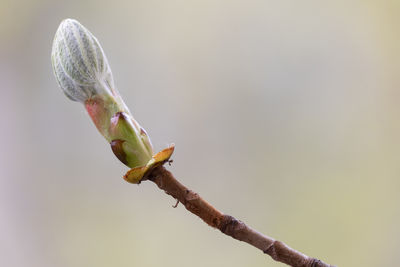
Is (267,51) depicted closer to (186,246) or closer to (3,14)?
(186,246)

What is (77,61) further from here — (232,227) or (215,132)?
(215,132)

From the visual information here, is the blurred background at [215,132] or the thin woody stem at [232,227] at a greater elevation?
the thin woody stem at [232,227]

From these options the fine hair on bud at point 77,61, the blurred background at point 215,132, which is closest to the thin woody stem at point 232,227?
the fine hair on bud at point 77,61

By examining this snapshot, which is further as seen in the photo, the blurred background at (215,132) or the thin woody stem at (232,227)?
the blurred background at (215,132)

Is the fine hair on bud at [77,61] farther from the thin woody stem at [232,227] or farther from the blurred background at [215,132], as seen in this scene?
the blurred background at [215,132]

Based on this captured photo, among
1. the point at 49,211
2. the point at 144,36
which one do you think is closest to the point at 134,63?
the point at 144,36

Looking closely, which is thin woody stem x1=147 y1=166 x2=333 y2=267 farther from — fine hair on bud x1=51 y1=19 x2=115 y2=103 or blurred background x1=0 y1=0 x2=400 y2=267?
blurred background x1=0 y1=0 x2=400 y2=267
